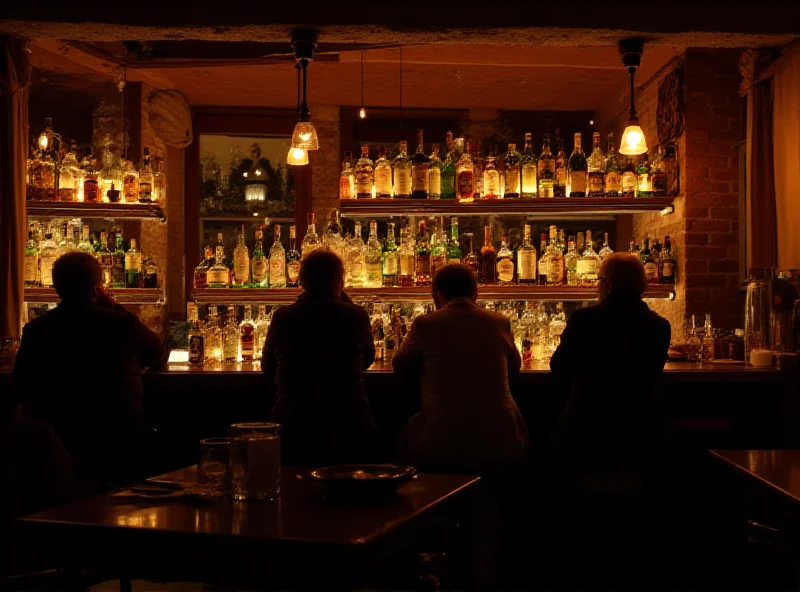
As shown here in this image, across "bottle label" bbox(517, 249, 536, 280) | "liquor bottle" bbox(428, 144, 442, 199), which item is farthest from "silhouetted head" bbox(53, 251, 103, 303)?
"bottle label" bbox(517, 249, 536, 280)

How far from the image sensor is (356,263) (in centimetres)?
528

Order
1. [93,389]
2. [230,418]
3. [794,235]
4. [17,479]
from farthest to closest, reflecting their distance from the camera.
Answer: [794,235], [230,418], [93,389], [17,479]

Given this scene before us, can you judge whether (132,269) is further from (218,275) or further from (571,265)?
(571,265)

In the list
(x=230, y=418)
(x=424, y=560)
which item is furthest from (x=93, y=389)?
(x=424, y=560)

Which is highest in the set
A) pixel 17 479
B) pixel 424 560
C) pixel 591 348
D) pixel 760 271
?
pixel 760 271

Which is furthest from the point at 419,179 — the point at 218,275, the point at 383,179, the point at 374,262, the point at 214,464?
the point at 214,464

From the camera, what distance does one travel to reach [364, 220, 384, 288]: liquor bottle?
5.23 meters

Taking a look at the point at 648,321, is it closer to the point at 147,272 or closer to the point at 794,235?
the point at 794,235

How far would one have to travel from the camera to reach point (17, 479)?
2.45m

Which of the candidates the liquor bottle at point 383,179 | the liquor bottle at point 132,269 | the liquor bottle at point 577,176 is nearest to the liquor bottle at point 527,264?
the liquor bottle at point 577,176

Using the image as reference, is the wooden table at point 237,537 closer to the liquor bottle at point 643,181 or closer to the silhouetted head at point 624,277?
the silhouetted head at point 624,277

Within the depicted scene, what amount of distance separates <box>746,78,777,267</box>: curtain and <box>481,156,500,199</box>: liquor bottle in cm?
141

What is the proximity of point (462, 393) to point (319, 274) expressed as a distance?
0.74m

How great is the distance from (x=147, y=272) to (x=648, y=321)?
3.10 metres
